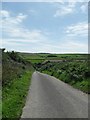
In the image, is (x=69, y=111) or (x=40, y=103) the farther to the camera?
(x=40, y=103)

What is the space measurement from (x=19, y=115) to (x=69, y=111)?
234 centimetres

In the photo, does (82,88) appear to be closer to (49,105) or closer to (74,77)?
(74,77)

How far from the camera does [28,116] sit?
13.0 metres

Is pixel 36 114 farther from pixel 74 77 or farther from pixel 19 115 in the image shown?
pixel 74 77

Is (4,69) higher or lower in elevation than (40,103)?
higher

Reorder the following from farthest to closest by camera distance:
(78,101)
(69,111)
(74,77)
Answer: (74,77) < (78,101) < (69,111)

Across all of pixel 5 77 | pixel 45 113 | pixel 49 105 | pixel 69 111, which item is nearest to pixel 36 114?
pixel 45 113

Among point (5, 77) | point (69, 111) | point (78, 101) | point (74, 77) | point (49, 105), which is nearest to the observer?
point (69, 111)

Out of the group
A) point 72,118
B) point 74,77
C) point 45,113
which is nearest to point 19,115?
A: point 45,113

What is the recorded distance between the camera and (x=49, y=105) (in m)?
16.0

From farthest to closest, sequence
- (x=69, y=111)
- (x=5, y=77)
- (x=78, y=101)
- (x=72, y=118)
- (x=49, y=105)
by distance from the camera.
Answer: (x=5, y=77) → (x=78, y=101) → (x=49, y=105) → (x=69, y=111) → (x=72, y=118)

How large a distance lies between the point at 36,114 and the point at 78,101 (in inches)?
177

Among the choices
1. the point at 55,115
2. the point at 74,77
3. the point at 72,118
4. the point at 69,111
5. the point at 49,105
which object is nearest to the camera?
the point at 72,118

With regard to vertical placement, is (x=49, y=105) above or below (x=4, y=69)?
below
